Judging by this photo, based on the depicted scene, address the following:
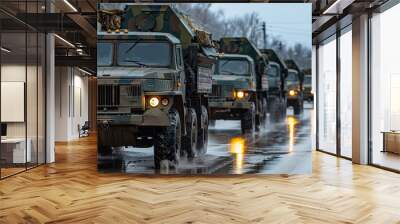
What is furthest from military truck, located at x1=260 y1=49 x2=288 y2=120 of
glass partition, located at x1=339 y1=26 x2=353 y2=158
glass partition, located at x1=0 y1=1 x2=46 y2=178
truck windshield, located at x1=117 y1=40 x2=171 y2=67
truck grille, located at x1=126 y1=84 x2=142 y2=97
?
glass partition, located at x1=0 y1=1 x2=46 y2=178

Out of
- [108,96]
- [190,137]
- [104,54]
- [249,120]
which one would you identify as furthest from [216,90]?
[104,54]

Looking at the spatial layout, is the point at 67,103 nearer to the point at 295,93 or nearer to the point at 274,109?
the point at 274,109

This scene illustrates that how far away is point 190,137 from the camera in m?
7.90

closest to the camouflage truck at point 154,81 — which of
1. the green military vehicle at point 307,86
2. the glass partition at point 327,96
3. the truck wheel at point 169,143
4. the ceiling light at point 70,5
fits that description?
the truck wheel at point 169,143

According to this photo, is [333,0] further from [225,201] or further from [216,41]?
[225,201]

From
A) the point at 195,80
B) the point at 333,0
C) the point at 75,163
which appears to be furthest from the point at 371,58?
the point at 75,163

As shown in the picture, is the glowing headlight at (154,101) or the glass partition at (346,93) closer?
the glowing headlight at (154,101)

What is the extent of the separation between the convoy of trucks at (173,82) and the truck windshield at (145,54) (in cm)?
2

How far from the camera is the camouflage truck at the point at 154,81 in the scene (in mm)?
7617

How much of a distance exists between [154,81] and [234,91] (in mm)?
1435

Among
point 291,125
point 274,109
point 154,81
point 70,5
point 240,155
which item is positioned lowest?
point 240,155

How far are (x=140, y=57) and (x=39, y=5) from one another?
2.73 meters

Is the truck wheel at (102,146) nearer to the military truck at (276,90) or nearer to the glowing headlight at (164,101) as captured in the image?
the glowing headlight at (164,101)

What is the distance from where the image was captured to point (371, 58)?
9.54m
